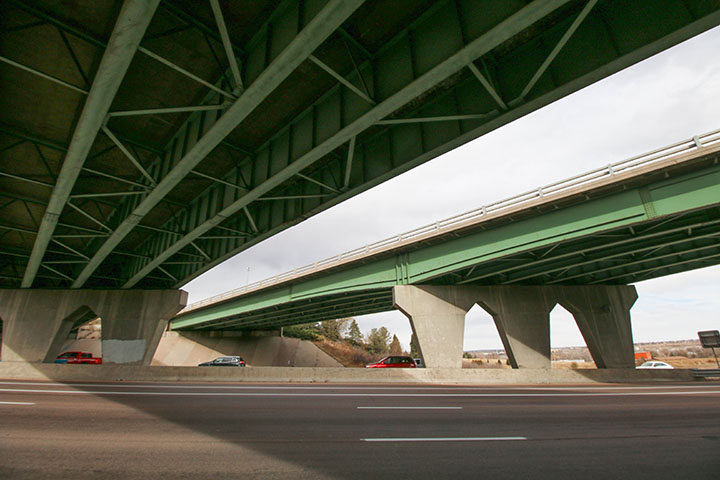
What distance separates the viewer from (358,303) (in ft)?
128

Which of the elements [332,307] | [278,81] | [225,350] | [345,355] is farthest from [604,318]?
[345,355]

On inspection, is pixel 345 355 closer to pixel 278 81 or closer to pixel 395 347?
pixel 395 347

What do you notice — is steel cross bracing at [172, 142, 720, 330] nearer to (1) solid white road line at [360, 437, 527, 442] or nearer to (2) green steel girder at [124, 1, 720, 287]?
(2) green steel girder at [124, 1, 720, 287]

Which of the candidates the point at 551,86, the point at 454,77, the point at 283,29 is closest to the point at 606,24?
the point at 551,86

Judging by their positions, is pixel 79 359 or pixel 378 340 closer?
pixel 79 359

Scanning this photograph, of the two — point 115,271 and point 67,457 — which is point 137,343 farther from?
point 67,457

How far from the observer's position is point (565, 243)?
1967cm

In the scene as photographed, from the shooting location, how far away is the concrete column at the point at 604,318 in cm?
2611

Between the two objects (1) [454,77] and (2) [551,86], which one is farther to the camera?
(1) [454,77]

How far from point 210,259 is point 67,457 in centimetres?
1719

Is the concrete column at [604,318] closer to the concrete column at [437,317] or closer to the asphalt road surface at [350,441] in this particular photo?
the concrete column at [437,317]

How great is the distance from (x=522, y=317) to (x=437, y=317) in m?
6.74

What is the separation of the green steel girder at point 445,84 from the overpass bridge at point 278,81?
1.5 inches

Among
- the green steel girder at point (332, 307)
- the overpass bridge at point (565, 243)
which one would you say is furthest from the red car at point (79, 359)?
the overpass bridge at point (565, 243)
